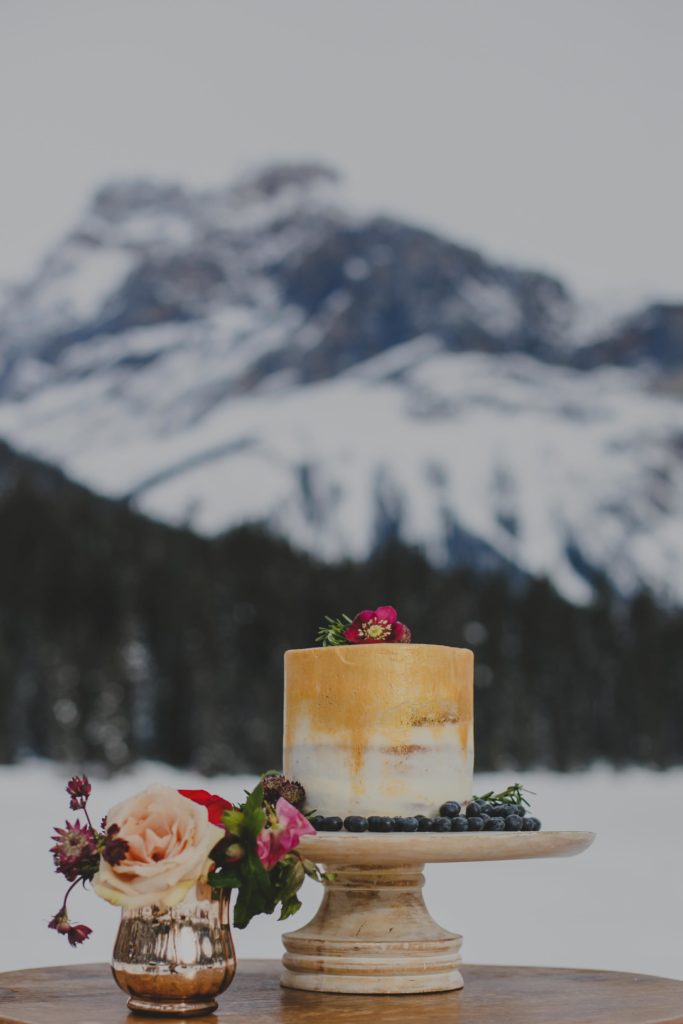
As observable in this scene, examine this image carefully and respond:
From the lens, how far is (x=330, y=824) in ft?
7.08

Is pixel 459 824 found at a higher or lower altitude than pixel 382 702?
lower

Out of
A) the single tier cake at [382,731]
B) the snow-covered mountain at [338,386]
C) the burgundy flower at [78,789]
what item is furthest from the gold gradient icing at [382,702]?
the snow-covered mountain at [338,386]

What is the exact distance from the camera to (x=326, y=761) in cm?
224

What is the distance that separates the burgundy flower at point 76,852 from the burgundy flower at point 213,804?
130 millimetres

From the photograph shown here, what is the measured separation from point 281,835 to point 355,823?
244 millimetres

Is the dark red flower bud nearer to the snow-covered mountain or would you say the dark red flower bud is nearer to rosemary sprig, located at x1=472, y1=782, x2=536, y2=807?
rosemary sprig, located at x1=472, y1=782, x2=536, y2=807

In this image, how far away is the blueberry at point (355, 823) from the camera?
84.1 inches

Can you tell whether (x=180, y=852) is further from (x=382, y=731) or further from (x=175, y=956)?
(x=382, y=731)

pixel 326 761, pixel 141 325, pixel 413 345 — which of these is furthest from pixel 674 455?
pixel 326 761

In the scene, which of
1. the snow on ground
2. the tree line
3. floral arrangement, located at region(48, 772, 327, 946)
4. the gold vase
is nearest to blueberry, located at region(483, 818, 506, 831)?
floral arrangement, located at region(48, 772, 327, 946)

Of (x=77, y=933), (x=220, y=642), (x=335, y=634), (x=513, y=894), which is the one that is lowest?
(x=513, y=894)

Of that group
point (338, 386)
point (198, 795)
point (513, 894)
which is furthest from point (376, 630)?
point (338, 386)

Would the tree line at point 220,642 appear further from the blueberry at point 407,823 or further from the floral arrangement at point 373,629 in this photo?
the blueberry at point 407,823

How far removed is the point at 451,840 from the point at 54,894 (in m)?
5.30
